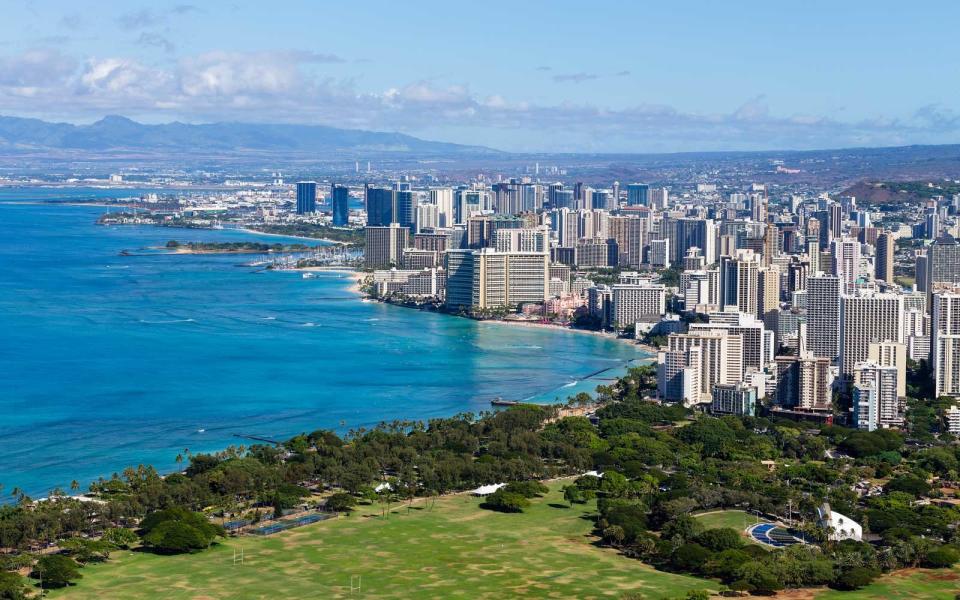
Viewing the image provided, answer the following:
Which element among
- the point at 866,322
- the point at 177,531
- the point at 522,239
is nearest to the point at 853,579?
the point at 177,531

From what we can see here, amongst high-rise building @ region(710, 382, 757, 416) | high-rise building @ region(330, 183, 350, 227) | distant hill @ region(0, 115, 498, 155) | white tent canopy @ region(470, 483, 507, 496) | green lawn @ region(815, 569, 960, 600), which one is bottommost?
green lawn @ region(815, 569, 960, 600)

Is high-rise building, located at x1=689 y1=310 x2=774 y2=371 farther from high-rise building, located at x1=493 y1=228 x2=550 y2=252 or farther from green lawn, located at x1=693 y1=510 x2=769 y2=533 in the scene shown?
high-rise building, located at x1=493 y1=228 x2=550 y2=252

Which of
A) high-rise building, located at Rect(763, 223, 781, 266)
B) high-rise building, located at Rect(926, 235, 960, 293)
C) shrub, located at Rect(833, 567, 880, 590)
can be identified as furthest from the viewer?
high-rise building, located at Rect(763, 223, 781, 266)

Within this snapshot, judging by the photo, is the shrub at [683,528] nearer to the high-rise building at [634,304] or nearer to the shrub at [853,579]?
the shrub at [853,579]

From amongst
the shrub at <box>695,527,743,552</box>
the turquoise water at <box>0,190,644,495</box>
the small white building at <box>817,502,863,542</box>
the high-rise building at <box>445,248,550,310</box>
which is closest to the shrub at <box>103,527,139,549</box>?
the turquoise water at <box>0,190,644,495</box>

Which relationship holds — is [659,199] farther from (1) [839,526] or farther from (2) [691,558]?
(2) [691,558]

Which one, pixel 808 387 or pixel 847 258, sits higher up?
pixel 847 258
